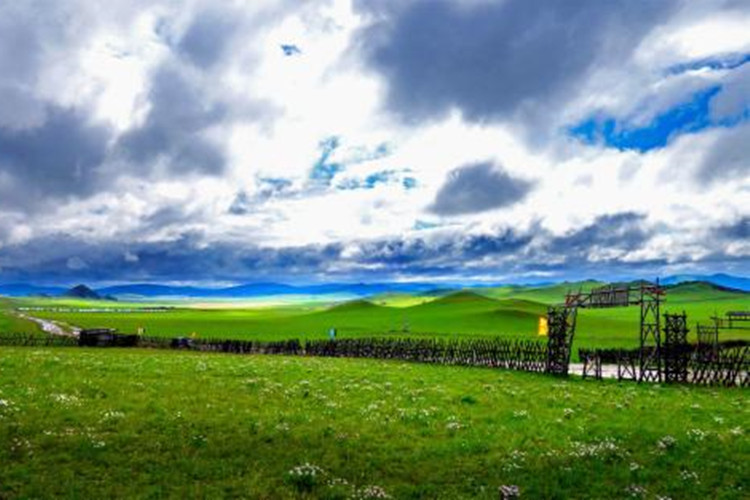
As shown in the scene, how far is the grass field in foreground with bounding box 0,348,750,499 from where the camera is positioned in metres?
13.9

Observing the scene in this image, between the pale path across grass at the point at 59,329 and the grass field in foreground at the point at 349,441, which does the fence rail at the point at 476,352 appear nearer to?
the grass field in foreground at the point at 349,441

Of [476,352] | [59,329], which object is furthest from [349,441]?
[59,329]

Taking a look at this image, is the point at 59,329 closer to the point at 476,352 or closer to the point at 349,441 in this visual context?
the point at 476,352

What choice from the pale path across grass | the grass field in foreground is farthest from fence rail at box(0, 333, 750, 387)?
the pale path across grass

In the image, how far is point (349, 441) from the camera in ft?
59.4

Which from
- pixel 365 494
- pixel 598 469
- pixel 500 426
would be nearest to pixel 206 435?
pixel 365 494

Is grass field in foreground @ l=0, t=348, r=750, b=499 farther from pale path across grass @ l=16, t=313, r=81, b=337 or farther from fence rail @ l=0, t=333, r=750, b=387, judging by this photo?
pale path across grass @ l=16, t=313, r=81, b=337

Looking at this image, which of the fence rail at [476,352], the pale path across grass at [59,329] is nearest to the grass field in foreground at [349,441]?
the fence rail at [476,352]

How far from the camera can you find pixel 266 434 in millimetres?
18625

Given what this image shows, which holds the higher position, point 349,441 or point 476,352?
point 476,352

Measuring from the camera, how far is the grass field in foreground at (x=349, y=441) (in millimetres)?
13930

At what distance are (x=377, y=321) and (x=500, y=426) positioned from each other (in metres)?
121

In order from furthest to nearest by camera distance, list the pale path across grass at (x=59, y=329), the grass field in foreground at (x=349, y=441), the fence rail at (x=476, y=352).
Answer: the pale path across grass at (x=59, y=329) → the fence rail at (x=476, y=352) → the grass field in foreground at (x=349, y=441)

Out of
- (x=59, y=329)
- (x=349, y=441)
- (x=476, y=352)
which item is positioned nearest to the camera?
(x=349, y=441)
